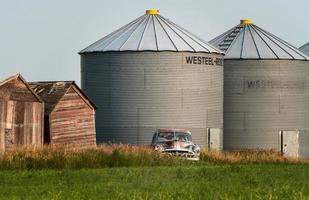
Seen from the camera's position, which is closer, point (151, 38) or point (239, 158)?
point (239, 158)

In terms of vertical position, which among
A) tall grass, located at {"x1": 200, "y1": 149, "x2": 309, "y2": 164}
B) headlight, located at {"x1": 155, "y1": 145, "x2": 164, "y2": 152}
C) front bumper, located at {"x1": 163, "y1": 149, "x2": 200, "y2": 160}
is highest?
headlight, located at {"x1": 155, "y1": 145, "x2": 164, "y2": 152}

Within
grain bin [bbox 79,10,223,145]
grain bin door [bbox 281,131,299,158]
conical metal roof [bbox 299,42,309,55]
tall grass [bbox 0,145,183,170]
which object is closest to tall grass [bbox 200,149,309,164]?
grain bin [bbox 79,10,223,145]

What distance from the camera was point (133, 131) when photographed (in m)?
50.3

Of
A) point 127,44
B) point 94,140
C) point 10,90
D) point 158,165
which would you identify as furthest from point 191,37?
point 158,165

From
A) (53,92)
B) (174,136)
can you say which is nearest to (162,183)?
(174,136)

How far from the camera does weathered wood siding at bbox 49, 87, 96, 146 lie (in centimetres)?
4800

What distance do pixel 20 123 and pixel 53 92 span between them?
3692mm

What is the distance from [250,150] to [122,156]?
17.8 metres

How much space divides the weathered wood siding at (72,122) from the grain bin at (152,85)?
4.29 feet

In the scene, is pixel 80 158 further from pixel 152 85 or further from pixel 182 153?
pixel 152 85

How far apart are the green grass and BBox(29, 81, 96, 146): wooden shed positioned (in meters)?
15.5

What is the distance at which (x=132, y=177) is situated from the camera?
2834 centimetres

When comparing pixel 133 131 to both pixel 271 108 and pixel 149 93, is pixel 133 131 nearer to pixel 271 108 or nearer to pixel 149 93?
pixel 149 93

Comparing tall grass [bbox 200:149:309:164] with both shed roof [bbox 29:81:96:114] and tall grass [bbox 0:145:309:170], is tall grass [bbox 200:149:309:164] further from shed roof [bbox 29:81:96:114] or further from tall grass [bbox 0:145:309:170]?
shed roof [bbox 29:81:96:114]
